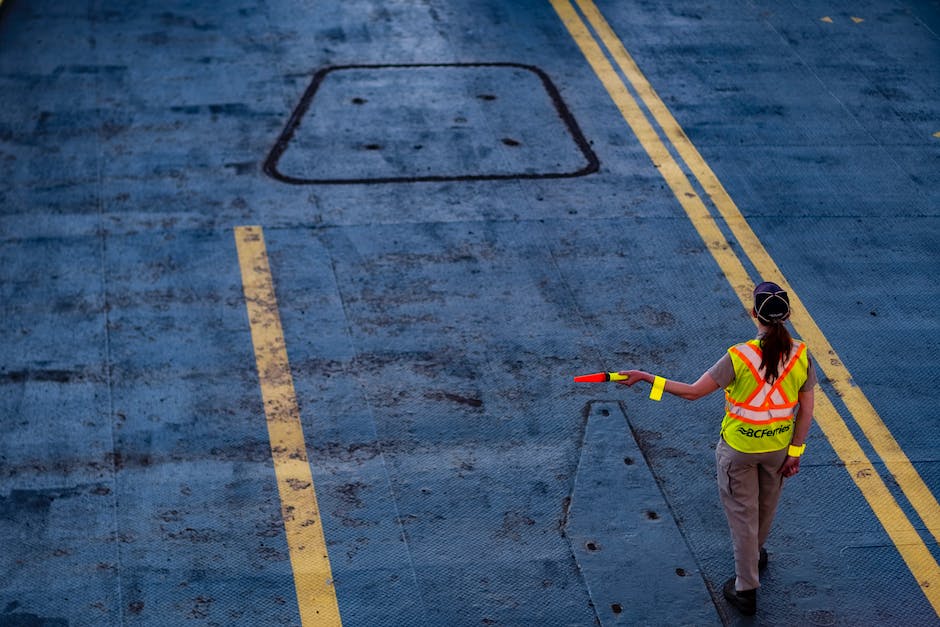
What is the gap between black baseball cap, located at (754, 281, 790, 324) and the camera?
18.6 ft

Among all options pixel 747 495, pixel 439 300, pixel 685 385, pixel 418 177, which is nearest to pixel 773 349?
pixel 685 385

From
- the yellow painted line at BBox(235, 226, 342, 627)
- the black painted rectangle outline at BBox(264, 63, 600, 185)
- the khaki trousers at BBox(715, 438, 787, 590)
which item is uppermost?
the khaki trousers at BBox(715, 438, 787, 590)

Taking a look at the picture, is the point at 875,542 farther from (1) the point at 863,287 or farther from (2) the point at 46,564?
(2) the point at 46,564

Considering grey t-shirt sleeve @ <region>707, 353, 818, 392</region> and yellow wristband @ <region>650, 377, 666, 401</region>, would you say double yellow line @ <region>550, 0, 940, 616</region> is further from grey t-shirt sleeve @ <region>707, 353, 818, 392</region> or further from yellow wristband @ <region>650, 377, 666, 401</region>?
yellow wristband @ <region>650, 377, 666, 401</region>

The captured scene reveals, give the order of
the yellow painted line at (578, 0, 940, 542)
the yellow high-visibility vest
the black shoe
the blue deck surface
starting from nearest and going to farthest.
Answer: the yellow high-visibility vest
the black shoe
the blue deck surface
the yellow painted line at (578, 0, 940, 542)

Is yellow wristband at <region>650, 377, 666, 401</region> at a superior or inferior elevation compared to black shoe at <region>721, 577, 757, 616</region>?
superior

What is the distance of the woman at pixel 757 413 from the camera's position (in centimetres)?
576

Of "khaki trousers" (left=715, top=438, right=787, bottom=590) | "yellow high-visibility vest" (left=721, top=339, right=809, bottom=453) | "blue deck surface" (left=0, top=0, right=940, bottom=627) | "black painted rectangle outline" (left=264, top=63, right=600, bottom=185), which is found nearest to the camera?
"yellow high-visibility vest" (left=721, top=339, right=809, bottom=453)

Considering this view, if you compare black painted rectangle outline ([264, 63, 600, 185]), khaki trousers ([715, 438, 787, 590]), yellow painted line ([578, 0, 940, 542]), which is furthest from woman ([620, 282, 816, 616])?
black painted rectangle outline ([264, 63, 600, 185])

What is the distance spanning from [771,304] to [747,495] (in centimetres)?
100

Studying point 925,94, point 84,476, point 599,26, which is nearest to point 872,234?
point 925,94

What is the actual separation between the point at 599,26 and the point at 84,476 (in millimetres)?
8184

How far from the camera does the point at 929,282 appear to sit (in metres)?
9.10

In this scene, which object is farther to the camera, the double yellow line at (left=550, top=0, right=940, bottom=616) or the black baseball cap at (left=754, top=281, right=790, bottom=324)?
the double yellow line at (left=550, top=0, right=940, bottom=616)
